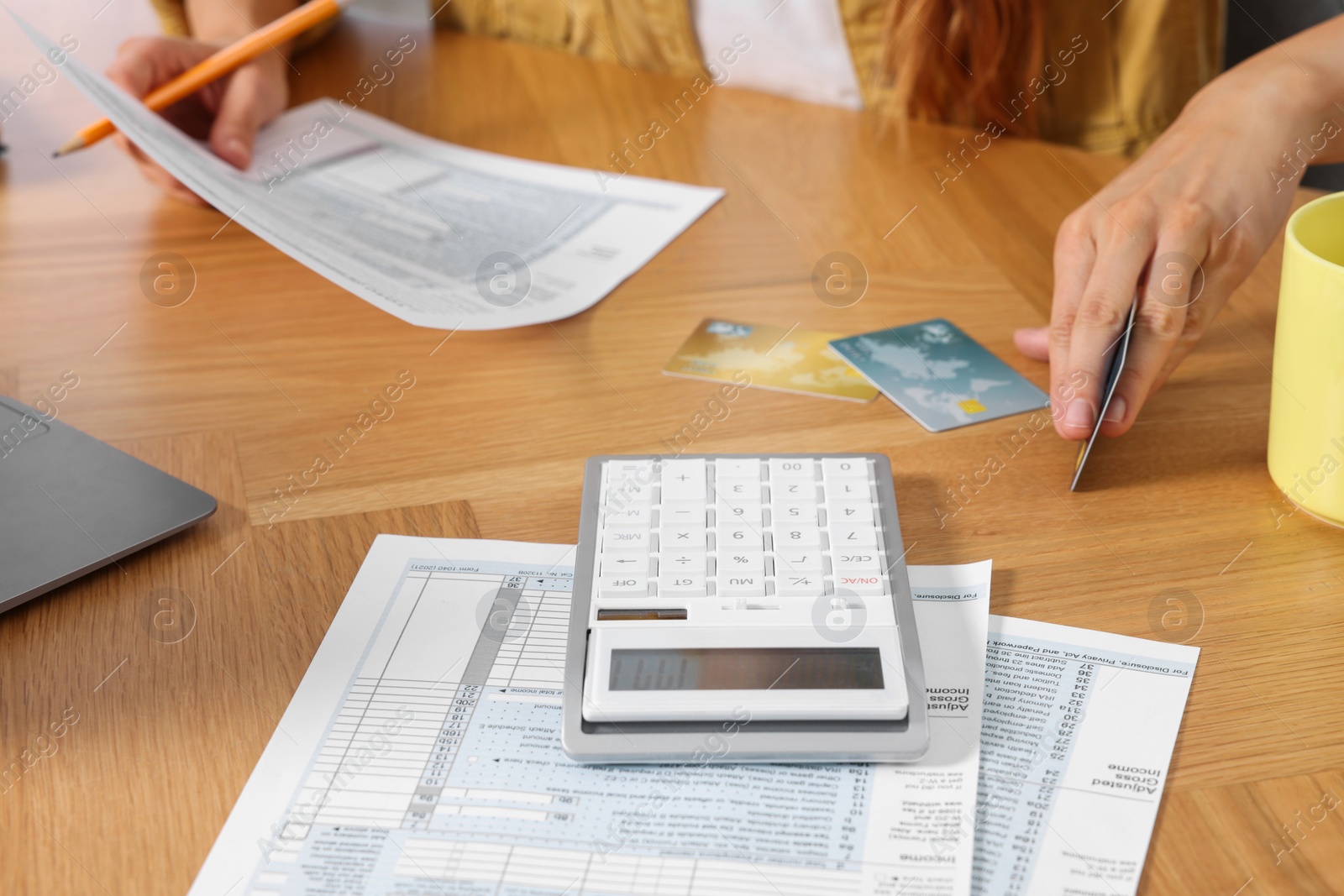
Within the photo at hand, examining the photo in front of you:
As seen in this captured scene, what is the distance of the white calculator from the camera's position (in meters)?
0.43

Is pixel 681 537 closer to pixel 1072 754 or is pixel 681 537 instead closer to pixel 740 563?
pixel 740 563

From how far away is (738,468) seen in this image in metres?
0.57

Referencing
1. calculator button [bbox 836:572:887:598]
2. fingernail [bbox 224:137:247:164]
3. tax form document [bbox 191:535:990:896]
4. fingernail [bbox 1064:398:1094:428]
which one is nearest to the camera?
tax form document [bbox 191:535:990:896]

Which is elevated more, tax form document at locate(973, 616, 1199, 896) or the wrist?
the wrist

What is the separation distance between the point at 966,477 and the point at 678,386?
190 mm

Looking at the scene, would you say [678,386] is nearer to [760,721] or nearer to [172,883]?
[760,721]

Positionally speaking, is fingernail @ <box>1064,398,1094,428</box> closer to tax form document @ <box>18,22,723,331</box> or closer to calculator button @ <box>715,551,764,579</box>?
calculator button @ <box>715,551,764,579</box>

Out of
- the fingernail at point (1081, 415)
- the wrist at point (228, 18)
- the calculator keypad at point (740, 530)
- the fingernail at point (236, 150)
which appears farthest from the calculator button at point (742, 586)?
the wrist at point (228, 18)

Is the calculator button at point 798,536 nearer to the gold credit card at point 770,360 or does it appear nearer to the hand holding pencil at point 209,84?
the gold credit card at point 770,360

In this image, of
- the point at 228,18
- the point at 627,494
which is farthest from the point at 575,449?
the point at 228,18

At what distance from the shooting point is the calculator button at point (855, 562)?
503 mm

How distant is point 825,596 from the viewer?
0.49 meters

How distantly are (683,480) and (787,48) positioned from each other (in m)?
0.67

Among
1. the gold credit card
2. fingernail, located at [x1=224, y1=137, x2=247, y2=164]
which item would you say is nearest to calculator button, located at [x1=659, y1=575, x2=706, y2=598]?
the gold credit card
